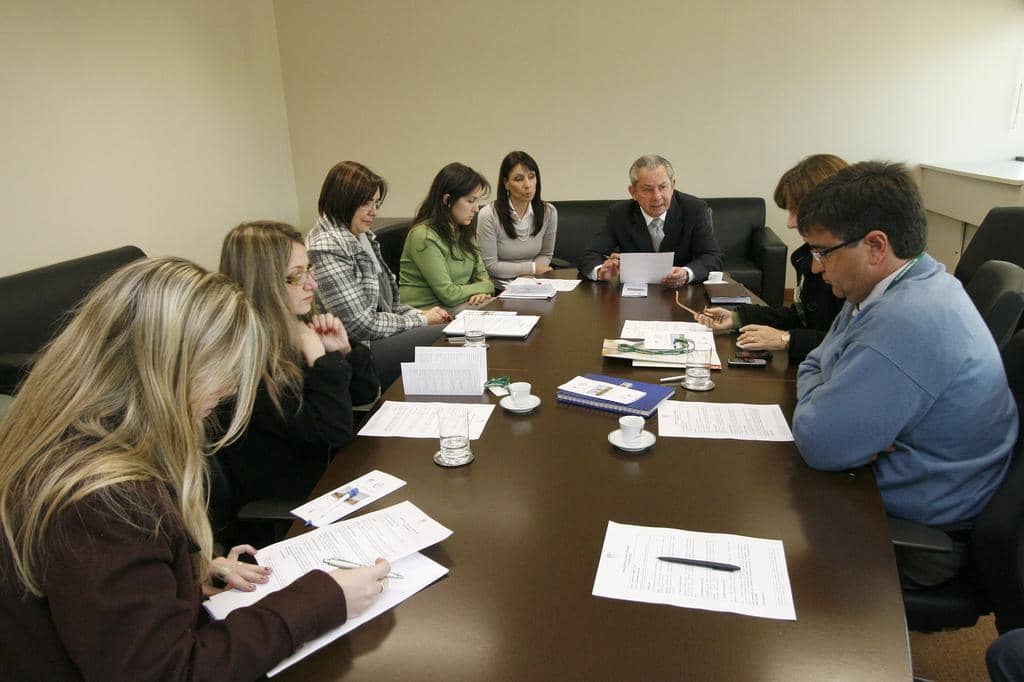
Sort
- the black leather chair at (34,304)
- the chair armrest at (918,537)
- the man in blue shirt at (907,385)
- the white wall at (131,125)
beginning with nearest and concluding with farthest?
the chair armrest at (918,537)
the man in blue shirt at (907,385)
the black leather chair at (34,304)
the white wall at (131,125)

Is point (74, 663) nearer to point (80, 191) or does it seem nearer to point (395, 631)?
point (395, 631)

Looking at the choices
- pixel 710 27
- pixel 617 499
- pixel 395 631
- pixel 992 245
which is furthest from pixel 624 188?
pixel 395 631

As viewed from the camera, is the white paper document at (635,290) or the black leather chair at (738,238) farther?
the black leather chair at (738,238)

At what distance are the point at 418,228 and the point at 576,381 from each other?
1.74 m

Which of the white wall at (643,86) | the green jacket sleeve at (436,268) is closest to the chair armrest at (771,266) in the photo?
the white wall at (643,86)

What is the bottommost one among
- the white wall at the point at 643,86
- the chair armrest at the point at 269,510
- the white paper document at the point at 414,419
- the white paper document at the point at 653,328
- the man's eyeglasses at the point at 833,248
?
the chair armrest at the point at 269,510

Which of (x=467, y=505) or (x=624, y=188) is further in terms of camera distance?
(x=624, y=188)

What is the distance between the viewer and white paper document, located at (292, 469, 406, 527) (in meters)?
1.30

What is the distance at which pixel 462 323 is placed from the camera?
2586mm

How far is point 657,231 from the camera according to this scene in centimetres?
352

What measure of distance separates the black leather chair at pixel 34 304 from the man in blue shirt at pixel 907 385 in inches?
102

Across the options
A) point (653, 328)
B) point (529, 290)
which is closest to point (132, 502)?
point (653, 328)

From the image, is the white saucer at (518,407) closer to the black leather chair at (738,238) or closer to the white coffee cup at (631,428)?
the white coffee cup at (631,428)

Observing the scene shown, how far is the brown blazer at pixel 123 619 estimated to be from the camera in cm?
81
